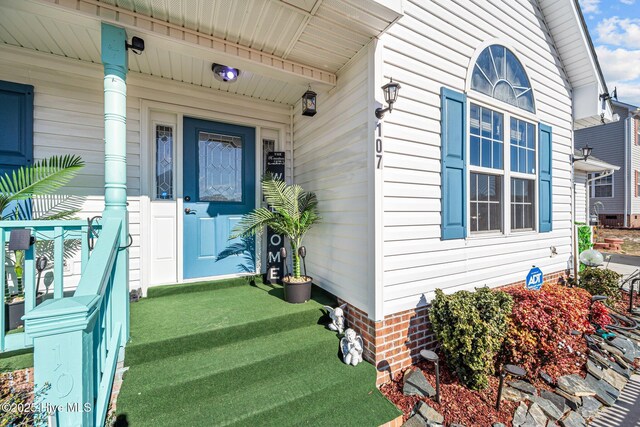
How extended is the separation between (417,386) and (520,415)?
0.81 metres

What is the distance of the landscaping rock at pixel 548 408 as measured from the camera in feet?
7.23

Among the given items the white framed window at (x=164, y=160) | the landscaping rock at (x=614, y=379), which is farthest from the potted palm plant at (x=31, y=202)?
the landscaping rock at (x=614, y=379)

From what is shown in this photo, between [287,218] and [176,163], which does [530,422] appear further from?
[176,163]

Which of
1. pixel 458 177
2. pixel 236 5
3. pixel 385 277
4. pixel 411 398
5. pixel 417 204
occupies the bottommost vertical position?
pixel 411 398

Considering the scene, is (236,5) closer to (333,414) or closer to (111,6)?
(111,6)

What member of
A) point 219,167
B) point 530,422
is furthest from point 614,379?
point 219,167

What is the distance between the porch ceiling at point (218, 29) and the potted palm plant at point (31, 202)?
106cm

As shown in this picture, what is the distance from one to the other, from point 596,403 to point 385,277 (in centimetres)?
222

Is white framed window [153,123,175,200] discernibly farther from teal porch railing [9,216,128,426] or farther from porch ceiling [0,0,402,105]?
teal porch railing [9,216,128,426]

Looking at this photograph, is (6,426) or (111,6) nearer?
(6,426)

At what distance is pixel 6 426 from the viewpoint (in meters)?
1.07

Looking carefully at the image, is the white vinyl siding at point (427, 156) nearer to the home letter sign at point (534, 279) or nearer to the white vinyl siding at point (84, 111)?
the home letter sign at point (534, 279)

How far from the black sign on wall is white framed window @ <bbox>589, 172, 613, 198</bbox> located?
16.6 metres

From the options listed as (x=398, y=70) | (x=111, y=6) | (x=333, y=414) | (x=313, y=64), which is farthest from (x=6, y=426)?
(x=398, y=70)
